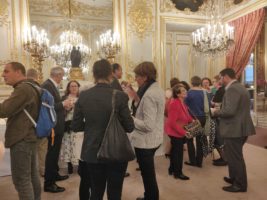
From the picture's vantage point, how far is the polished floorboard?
10.5 feet

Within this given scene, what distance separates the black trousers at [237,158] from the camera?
3.21 meters

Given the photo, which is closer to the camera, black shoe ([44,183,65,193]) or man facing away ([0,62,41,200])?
man facing away ([0,62,41,200])

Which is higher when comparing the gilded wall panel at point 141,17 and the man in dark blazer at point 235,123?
the gilded wall panel at point 141,17

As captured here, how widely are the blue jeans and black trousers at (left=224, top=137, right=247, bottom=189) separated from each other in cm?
223

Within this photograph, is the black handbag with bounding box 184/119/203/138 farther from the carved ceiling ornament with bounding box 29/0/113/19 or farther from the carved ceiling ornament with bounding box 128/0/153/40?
the carved ceiling ornament with bounding box 29/0/113/19

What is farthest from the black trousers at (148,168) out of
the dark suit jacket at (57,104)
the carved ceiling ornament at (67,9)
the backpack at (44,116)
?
the carved ceiling ornament at (67,9)

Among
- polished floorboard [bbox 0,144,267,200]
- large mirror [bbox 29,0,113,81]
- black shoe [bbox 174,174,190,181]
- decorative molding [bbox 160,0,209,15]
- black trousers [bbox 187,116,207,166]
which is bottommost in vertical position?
polished floorboard [bbox 0,144,267,200]

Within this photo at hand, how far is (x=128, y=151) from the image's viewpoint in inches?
77.7

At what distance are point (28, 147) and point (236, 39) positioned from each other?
6.29 m

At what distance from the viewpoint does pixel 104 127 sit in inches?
77.4

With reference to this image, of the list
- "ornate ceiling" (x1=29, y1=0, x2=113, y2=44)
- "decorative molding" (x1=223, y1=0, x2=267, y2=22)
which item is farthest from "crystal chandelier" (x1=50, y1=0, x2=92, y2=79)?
"decorative molding" (x1=223, y1=0, x2=267, y2=22)

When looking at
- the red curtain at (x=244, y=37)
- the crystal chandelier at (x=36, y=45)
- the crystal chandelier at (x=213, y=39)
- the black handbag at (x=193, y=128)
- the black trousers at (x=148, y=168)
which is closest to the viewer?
the black trousers at (x=148, y=168)

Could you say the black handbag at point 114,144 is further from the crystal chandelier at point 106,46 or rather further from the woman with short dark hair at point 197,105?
the crystal chandelier at point 106,46

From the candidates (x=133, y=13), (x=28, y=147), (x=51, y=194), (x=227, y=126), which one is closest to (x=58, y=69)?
(x=28, y=147)
